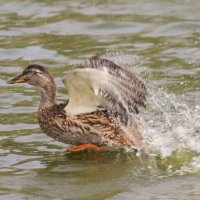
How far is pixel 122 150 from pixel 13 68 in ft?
11.6

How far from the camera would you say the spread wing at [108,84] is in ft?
30.3

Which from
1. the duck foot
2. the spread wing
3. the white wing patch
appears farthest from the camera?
the duck foot

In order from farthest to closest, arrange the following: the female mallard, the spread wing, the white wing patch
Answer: the female mallard < the white wing patch < the spread wing

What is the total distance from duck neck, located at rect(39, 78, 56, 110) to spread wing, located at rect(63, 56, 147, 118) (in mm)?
699

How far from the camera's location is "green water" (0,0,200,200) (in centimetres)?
914

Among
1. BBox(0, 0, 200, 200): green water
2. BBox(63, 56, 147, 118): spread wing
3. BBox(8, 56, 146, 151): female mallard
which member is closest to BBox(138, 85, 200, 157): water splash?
BBox(0, 0, 200, 200): green water

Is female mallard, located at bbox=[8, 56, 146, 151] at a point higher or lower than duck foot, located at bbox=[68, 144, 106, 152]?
higher

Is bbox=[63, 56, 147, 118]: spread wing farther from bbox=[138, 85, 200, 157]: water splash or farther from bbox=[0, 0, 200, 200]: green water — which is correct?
bbox=[0, 0, 200, 200]: green water

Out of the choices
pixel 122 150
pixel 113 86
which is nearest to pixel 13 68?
pixel 122 150

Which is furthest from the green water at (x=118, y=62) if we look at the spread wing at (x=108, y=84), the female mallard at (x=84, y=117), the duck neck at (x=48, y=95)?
the spread wing at (x=108, y=84)

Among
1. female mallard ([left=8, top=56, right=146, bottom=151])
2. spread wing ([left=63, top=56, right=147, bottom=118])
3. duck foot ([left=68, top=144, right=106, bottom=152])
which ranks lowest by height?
duck foot ([left=68, top=144, right=106, bottom=152])

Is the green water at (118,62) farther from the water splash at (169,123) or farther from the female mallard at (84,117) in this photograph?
the female mallard at (84,117)

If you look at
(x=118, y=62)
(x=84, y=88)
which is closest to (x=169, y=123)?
(x=84, y=88)

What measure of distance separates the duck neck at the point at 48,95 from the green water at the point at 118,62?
0.43 meters
